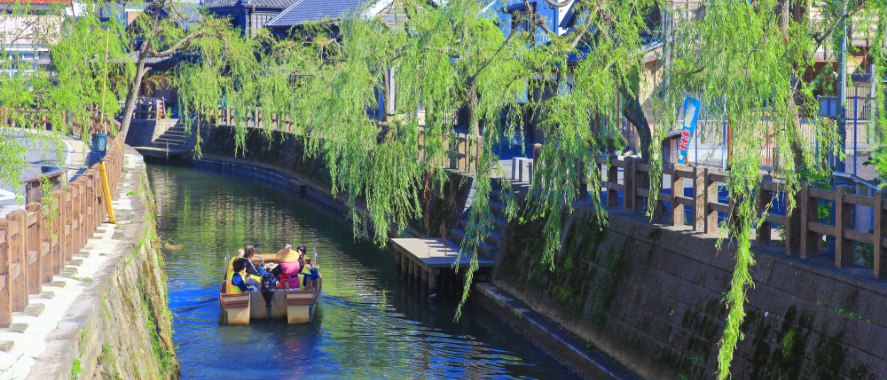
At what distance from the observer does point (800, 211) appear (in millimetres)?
8797

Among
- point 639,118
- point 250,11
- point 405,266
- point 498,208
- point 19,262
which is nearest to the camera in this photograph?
point 19,262

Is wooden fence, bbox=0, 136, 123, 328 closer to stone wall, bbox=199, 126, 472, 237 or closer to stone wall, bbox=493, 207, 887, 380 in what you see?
stone wall, bbox=493, 207, 887, 380

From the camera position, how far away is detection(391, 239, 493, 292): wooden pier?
51.4 ft

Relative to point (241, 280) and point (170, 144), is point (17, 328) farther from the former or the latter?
point (170, 144)

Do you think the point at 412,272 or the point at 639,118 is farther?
the point at 412,272

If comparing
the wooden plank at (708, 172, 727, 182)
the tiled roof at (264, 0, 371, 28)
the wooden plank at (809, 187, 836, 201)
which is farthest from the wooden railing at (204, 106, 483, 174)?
the wooden plank at (809, 187, 836, 201)

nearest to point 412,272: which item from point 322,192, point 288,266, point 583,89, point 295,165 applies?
point 288,266

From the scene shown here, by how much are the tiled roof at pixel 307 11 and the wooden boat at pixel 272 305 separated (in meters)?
30.4

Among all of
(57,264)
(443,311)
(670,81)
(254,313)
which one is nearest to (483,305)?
(443,311)

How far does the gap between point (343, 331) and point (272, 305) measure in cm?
138

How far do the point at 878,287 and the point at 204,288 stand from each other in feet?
41.9

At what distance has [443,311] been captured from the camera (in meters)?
15.4

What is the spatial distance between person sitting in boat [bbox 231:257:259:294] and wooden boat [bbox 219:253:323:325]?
0.38 ft

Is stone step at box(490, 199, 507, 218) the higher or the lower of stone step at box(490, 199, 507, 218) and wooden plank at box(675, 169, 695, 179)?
the lower
